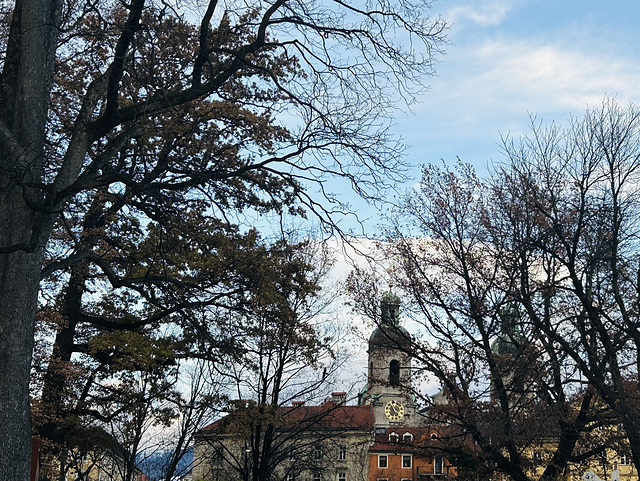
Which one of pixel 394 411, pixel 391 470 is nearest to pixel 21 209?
pixel 394 411

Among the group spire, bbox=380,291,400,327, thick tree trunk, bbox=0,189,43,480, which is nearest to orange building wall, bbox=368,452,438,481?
spire, bbox=380,291,400,327

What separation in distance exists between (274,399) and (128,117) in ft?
56.2

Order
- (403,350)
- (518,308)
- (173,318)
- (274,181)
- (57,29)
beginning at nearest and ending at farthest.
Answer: (57,29) → (274,181) → (173,318) → (518,308) → (403,350)

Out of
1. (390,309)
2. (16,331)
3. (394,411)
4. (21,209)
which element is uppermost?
(394,411)

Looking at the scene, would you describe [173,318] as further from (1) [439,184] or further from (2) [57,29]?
(1) [439,184]

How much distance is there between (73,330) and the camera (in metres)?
18.9

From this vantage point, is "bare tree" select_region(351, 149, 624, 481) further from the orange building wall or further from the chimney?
the orange building wall

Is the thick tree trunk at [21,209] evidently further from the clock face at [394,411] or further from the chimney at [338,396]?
the clock face at [394,411]

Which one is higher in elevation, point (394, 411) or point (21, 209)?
point (394, 411)

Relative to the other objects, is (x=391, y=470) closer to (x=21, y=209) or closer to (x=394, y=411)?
(x=394, y=411)

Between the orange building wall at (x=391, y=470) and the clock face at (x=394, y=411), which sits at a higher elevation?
the clock face at (x=394, y=411)

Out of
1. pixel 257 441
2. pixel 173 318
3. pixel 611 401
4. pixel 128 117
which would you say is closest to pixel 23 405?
pixel 128 117

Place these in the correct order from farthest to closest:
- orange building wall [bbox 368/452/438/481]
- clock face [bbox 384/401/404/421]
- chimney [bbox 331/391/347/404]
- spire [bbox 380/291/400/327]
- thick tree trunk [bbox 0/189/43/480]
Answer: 1. orange building wall [bbox 368/452/438/481]
2. clock face [bbox 384/401/404/421]
3. chimney [bbox 331/391/347/404]
4. spire [bbox 380/291/400/327]
5. thick tree trunk [bbox 0/189/43/480]

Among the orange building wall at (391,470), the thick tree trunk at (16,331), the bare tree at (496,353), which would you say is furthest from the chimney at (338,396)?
the orange building wall at (391,470)
